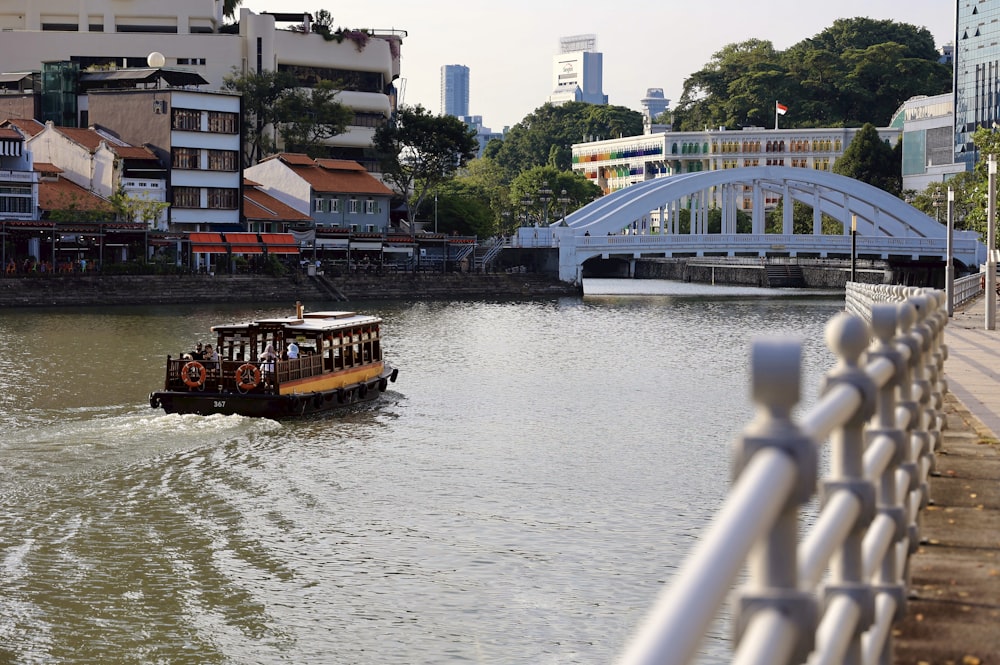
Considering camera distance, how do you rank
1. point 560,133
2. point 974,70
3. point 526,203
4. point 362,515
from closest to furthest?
point 362,515, point 974,70, point 526,203, point 560,133

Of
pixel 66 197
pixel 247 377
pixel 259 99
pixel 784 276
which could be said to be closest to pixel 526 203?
pixel 784 276

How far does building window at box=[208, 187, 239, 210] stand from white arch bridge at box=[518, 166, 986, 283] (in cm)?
2018

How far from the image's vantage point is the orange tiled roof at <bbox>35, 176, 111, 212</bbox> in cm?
8231

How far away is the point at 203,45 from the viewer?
11300 cm

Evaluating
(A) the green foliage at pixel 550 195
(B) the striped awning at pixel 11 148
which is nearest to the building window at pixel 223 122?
(B) the striped awning at pixel 11 148

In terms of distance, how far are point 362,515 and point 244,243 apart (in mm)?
67038

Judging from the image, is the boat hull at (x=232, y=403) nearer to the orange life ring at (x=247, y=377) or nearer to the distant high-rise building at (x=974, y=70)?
the orange life ring at (x=247, y=377)

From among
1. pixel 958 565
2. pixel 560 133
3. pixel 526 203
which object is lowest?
pixel 958 565

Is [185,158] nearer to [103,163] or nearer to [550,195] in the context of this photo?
[103,163]

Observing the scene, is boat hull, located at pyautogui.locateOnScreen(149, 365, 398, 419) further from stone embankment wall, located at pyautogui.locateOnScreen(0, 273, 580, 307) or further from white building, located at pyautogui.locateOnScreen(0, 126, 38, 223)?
white building, located at pyautogui.locateOnScreen(0, 126, 38, 223)

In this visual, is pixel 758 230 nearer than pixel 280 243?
No

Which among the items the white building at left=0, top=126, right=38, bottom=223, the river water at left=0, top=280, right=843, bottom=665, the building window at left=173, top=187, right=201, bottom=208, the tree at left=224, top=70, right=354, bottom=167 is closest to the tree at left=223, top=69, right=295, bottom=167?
the tree at left=224, top=70, right=354, bottom=167

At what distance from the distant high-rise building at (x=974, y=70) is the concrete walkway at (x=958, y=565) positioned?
110 m

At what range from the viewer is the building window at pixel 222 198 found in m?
88.4
